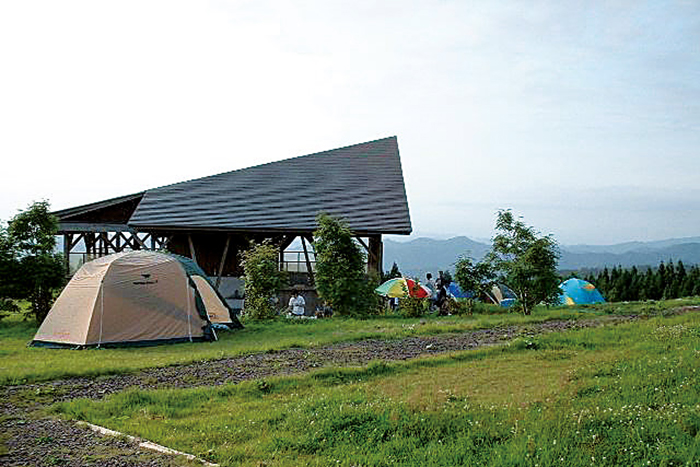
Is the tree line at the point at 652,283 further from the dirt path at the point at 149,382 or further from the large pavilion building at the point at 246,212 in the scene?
the dirt path at the point at 149,382

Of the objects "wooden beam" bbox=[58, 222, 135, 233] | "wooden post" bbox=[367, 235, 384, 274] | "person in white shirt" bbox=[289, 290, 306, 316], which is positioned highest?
"wooden beam" bbox=[58, 222, 135, 233]

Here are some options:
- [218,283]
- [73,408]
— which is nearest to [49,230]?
[218,283]

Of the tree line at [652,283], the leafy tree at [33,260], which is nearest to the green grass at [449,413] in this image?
the leafy tree at [33,260]

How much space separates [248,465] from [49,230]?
47.7 feet

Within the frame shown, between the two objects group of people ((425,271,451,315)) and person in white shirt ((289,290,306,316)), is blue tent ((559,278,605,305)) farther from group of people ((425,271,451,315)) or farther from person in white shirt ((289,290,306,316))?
person in white shirt ((289,290,306,316))

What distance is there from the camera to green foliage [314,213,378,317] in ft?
61.2

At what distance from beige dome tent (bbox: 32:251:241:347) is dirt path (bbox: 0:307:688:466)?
3.32m

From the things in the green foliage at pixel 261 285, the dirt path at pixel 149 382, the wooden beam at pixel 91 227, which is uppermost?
the wooden beam at pixel 91 227

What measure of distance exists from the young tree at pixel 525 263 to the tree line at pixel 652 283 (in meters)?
16.7

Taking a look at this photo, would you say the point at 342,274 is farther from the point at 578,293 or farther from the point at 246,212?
the point at 578,293

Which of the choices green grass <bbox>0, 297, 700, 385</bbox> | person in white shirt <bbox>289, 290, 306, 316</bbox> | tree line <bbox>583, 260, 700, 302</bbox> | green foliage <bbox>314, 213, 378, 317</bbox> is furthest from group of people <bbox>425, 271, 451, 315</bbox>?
tree line <bbox>583, 260, 700, 302</bbox>

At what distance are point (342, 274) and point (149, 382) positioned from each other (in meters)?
9.39

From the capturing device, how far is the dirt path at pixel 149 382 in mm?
6096

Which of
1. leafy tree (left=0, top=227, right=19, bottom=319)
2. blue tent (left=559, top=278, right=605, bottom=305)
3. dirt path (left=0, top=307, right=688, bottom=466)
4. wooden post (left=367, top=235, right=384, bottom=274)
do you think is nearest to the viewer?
dirt path (left=0, top=307, right=688, bottom=466)
